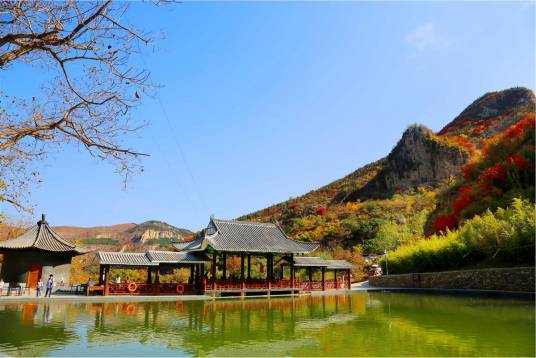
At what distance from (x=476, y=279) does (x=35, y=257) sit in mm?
22522

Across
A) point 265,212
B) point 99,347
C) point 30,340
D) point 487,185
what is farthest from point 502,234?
point 265,212

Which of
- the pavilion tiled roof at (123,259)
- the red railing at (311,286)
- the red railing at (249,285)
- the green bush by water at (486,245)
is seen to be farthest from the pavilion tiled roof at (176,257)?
the green bush by water at (486,245)

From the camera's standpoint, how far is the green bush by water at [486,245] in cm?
1567

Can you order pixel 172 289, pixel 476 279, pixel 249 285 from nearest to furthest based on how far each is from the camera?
1. pixel 476 279
2. pixel 172 289
3. pixel 249 285

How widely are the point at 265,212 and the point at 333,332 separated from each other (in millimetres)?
54856

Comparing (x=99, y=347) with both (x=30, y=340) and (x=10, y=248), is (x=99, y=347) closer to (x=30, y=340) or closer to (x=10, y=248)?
(x=30, y=340)

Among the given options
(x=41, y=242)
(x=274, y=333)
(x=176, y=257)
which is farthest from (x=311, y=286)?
(x=274, y=333)

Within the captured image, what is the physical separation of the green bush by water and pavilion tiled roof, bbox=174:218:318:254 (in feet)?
22.0

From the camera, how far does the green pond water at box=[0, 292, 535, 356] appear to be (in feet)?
22.4

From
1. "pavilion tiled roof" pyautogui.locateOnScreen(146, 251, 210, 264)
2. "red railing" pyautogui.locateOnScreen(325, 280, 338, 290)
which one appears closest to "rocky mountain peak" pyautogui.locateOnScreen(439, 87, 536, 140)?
"red railing" pyautogui.locateOnScreen(325, 280, 338, 290)

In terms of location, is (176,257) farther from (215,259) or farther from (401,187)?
(401,187)

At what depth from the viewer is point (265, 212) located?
63.6 metres

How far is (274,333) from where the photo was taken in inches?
350

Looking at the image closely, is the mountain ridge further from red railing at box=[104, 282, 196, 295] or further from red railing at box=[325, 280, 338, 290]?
red railing at box=[104, 282, 196, 295]
